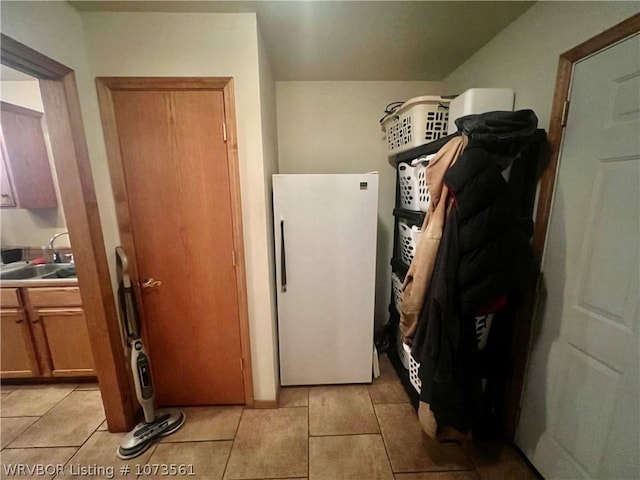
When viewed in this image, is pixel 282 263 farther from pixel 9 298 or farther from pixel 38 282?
pixel 9 298

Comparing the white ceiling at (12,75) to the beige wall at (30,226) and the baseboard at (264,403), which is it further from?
the baseboard at (264,403)

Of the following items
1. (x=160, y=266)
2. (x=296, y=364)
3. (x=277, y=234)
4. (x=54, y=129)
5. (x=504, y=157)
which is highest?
(x=54, y=129)

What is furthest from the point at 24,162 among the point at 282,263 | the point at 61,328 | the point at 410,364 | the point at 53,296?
the point at 410,364

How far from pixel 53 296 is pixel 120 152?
1.27 m

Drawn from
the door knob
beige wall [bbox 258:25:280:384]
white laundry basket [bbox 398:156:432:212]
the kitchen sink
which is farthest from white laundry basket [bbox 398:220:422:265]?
the kitchen sink

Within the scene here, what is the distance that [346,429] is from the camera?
160cm

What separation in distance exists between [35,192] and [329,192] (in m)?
2.48

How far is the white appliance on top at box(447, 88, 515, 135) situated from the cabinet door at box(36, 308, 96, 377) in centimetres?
285

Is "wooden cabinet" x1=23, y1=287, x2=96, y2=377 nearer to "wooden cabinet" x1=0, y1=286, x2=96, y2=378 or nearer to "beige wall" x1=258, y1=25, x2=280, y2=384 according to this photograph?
"wooden cabinet" x1=0, y1=286, x2=96, y2=378

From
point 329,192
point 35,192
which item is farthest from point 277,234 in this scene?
point 35,192

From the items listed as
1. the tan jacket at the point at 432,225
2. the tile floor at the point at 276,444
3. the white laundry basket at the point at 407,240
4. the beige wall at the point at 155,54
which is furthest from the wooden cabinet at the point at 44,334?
the white laundry basket at the point at 407,240

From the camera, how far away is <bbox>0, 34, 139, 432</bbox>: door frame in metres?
1.16

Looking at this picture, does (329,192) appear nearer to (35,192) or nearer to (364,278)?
(364,278)

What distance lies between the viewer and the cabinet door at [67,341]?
185cm
